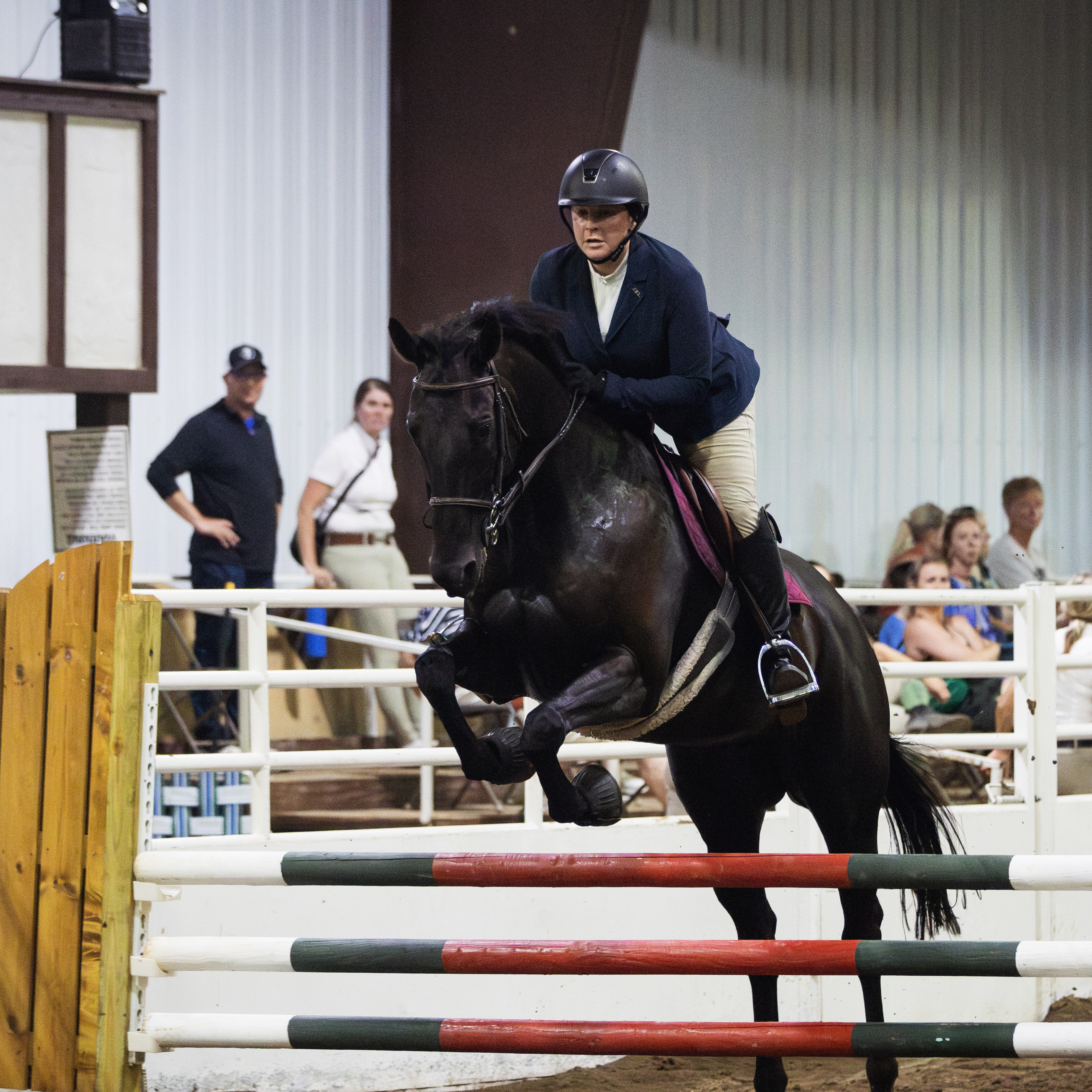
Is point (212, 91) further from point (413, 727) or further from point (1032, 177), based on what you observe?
point (1032, 177)

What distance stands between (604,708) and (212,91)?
6641mm

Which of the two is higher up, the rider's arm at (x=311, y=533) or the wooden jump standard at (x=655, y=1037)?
the rider's arm at (x=311, y=533)

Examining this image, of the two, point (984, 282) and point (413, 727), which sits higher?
point (984, 282)

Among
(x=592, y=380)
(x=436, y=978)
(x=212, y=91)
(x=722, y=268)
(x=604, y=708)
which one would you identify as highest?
(x=212, y=91)

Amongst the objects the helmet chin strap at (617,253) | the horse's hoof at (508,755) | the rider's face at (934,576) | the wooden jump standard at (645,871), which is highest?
the helmet chin strap at (617,253)

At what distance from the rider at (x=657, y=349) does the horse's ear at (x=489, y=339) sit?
264 mm

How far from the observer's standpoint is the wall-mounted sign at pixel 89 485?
5.75m

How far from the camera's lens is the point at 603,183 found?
3.38m

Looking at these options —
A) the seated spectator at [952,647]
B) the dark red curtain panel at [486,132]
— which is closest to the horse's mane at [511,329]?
the seated spectator at [952,647]

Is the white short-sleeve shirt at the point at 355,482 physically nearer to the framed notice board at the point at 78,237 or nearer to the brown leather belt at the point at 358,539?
the brown leather belt at the point at 358,539

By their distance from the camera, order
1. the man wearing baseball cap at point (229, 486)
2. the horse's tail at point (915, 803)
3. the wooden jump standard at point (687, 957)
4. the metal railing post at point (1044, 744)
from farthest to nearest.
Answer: the man wearing baseball cap at point (229, 486), the metal railing post at point (1044, 744), the horse's tail at point (915, 803), the wooden jump standard at point (687, 957)

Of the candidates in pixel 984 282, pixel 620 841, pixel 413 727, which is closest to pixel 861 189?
pixel 984 282

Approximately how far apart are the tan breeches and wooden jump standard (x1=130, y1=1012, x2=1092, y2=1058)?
4.08 ft

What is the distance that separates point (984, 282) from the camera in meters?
11.8
